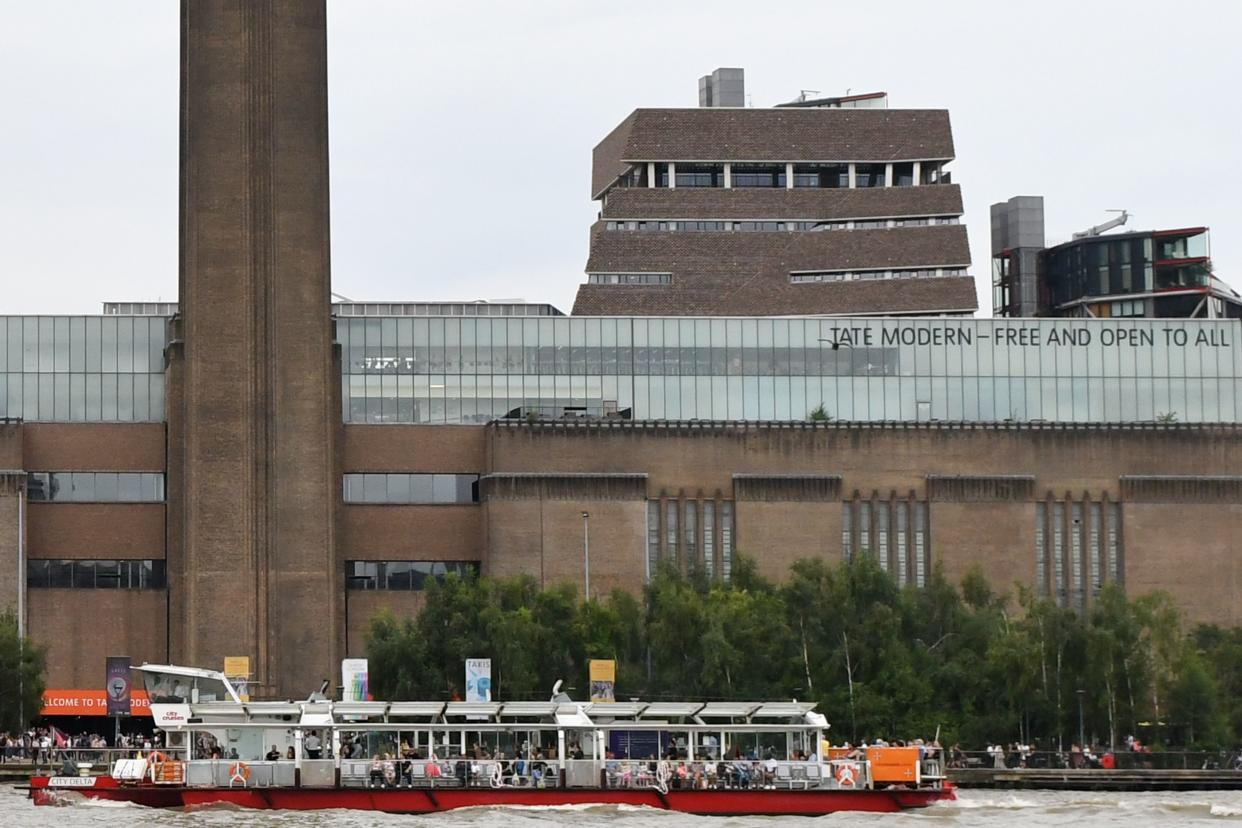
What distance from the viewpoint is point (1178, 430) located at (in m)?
144

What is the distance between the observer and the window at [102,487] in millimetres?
137500

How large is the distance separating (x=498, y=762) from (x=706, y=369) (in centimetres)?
5226

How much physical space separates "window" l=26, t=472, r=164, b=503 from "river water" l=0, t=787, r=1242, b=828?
40.8 m

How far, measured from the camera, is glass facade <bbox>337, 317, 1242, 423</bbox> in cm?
14100

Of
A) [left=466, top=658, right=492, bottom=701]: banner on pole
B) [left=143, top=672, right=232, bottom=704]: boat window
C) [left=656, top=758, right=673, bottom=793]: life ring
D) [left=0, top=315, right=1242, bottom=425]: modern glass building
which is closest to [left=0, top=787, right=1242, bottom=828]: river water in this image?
[left=656, top=758, right=673, bottom=793]: life ring

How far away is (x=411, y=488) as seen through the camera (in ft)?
458

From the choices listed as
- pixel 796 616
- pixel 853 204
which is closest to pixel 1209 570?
pixel 796 616

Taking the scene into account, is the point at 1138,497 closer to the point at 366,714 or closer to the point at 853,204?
Answer: the point at 853,204

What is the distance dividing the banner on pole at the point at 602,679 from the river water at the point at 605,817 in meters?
17.5

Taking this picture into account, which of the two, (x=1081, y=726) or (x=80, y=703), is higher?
(x=80, y=703)

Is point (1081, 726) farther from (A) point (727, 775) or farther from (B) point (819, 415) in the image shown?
(A) point (727, 775)

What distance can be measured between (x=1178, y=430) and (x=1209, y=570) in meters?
7.77

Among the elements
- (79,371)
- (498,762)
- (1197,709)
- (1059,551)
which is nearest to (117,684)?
(498,762)

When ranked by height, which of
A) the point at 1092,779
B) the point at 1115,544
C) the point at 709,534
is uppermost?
the point at 709,534
